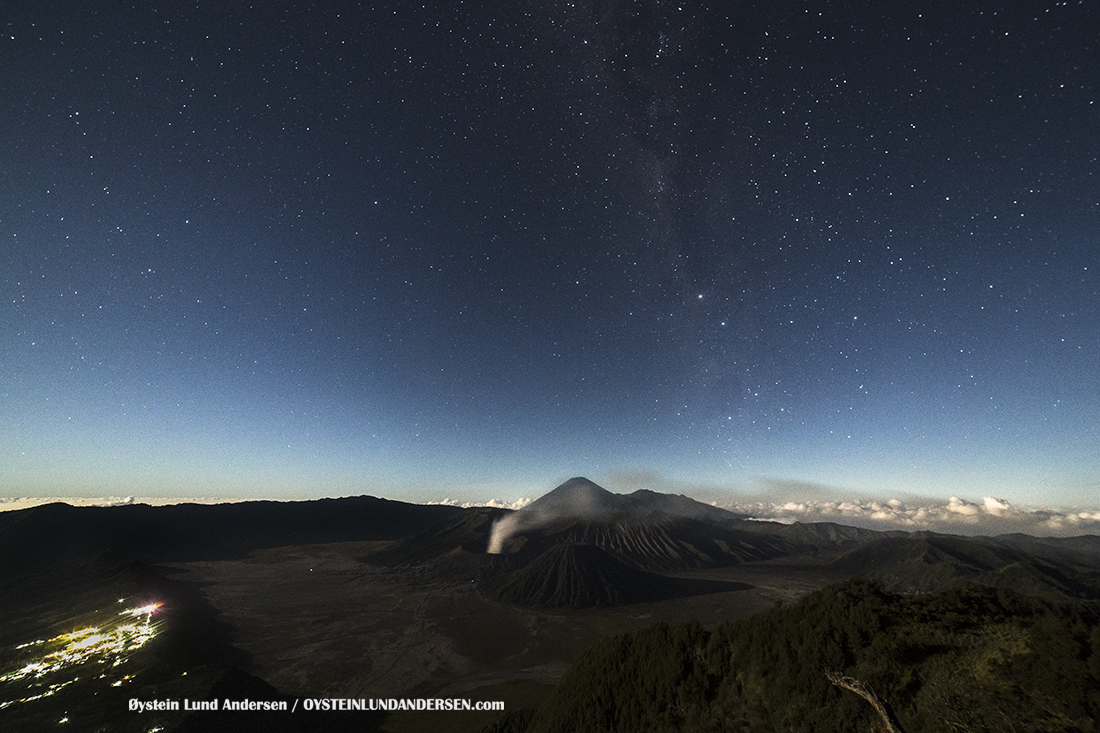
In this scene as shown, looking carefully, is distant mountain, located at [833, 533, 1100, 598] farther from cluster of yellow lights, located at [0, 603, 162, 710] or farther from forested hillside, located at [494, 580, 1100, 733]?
cluster of yellow lights, located at [0, 603, 162, 710]

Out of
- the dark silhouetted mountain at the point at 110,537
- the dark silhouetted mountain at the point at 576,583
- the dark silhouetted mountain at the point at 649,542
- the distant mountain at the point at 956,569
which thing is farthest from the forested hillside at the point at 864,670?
the dark silhouetted mountain at the point at 110,537

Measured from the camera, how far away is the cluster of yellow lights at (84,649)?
42859 mm

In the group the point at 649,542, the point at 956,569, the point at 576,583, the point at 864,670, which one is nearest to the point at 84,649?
the point at 576,583

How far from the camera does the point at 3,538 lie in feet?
428

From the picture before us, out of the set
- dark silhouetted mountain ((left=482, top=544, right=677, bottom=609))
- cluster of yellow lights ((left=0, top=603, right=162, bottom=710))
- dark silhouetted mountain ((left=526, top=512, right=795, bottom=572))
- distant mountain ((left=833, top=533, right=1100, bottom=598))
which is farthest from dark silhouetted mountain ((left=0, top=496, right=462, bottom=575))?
distant mountain ((left=833, top=533, right=1100, bottom=598))

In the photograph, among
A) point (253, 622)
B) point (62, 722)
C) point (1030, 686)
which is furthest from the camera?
point (253, 622)

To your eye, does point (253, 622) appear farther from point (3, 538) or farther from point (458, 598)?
point (3, 538)

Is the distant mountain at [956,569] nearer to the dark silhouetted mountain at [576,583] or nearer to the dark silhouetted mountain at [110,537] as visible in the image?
the dark silhouetted mountain at [576,583]

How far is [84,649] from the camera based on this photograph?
171 ft

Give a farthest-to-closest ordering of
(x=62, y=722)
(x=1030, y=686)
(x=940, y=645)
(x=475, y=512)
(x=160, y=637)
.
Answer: (x=475, y=512), (x=160, y=637), (x=62, y=722), (x=940, y=645), (x=1030, y=686)

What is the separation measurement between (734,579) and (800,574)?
4173 centimetres

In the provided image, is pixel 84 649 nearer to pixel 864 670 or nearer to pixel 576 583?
pixel 576 583

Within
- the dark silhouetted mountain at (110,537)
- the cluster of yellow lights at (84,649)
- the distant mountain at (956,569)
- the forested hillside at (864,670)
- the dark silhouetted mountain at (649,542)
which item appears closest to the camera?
the forested hillside at (864,670)

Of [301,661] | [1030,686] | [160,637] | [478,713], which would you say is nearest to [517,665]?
[478,713]
